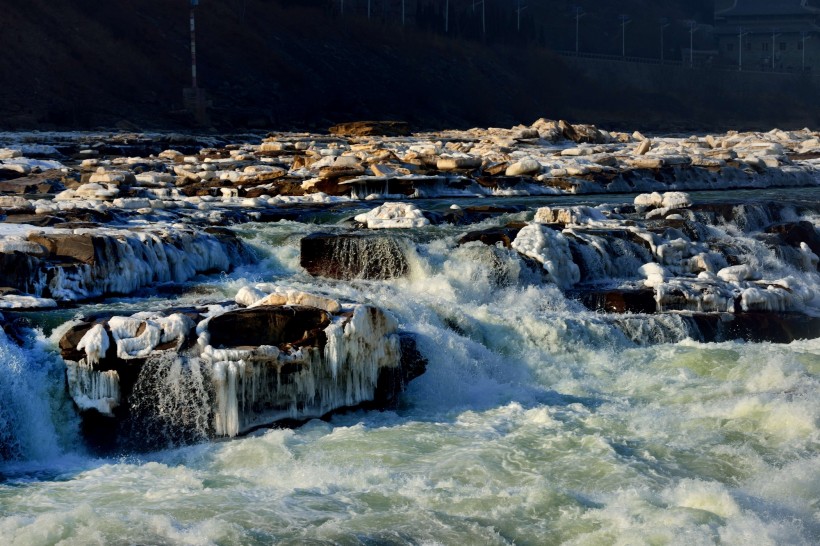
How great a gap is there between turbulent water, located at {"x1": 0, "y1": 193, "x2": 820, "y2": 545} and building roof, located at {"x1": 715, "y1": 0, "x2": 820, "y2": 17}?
9662 cm

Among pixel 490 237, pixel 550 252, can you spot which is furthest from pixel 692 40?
pixel 550 252

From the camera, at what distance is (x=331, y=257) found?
1858 centimetres

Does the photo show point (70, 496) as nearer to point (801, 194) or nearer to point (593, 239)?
point (593, 239)

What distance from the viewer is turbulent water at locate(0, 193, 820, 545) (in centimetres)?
1014

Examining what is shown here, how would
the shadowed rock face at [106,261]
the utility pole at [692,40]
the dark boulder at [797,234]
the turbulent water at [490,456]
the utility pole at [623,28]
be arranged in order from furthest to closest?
the utility pole at [623,28], the utility pole at [692,40], the dark boulder at [797,234], the shadowed rock face at [106,261], the turbulent water at [490,456]

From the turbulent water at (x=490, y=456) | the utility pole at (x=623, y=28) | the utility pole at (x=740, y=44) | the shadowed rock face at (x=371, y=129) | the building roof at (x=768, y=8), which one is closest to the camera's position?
the turbulent water at (x=490, y=456)

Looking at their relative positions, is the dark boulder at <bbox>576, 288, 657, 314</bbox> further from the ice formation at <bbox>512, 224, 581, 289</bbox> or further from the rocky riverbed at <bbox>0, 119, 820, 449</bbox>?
the ice formation at <bbox>512, 224, 581, 289</bbox>

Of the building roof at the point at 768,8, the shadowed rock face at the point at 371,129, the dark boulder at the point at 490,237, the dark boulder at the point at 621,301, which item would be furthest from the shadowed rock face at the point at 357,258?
the building roof at the point at 768,8

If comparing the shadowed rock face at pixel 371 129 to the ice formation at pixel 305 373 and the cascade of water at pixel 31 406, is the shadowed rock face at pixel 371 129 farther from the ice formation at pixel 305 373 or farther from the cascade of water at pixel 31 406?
the cascade of water at pixel 31 406

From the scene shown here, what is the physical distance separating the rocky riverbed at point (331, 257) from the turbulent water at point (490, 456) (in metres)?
0.38

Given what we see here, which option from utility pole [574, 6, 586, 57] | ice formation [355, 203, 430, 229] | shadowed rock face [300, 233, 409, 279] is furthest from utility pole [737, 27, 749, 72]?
shadowed rock face [300, 233, 409, 279]

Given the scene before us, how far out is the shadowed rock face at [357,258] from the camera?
18.4 metres

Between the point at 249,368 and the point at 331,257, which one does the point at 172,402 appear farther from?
the point at 331,257

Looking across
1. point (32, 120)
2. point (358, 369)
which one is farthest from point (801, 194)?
point (32, 120)
